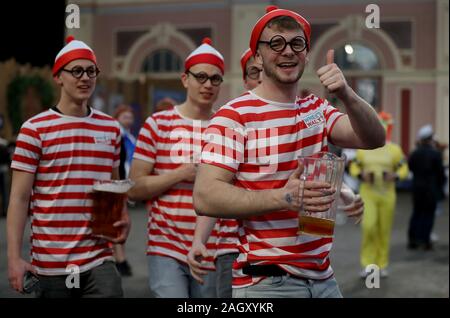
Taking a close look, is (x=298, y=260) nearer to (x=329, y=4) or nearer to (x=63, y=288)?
(x=63, y=288)

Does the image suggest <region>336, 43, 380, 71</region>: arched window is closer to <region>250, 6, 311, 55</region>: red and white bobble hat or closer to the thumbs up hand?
<region>250, 6, 311, 55</region>: red and white bobble hat

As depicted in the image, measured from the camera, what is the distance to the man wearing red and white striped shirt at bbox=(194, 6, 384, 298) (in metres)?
2.36

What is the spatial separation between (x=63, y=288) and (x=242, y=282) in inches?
52.9

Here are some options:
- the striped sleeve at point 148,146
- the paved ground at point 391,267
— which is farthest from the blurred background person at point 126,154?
the striped sleeve at point 148,146

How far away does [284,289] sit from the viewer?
8.13 ft

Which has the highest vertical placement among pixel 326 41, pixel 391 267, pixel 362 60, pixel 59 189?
pixel 326 41

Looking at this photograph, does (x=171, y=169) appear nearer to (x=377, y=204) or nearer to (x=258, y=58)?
(x=258, y=58)

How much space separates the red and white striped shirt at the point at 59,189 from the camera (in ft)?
11.4

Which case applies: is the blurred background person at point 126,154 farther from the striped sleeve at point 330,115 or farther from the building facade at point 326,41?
the building facade at point 326,41

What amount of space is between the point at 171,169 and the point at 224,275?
0.69 m

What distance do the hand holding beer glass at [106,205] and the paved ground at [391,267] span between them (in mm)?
2505

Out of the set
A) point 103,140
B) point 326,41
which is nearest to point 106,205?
point 103,140

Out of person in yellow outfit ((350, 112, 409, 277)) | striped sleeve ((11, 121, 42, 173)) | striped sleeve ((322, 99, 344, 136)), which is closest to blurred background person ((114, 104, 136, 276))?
person in yellow outfit ((350, 112, 409, 277))

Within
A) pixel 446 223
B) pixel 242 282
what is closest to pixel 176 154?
pixel 242 282
